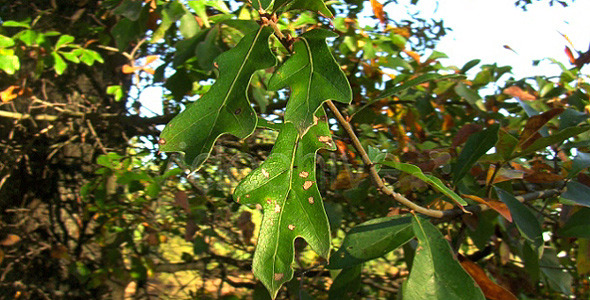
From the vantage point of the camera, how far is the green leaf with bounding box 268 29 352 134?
2.53ft

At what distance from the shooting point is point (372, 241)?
3.32 feet

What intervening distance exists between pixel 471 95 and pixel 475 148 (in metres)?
0.75

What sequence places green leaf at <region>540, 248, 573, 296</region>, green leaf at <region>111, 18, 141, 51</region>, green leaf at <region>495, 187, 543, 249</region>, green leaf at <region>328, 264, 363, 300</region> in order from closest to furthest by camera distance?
green leaf at <region>495, 187, 543, 249</region>, green leaf at <region>328, 264, 363, 300</region>, green leaf at <region>540, 248, 573, 296</region>, green leaf at <region>111, 18, 141, 51</region>

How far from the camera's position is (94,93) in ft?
9.98

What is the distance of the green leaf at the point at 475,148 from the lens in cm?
115

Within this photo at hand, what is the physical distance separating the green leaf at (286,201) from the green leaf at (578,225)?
695 millimetres

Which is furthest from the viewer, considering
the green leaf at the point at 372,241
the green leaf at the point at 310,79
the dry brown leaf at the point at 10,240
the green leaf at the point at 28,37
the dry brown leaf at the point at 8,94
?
the dry brown leaf at the point at 10,240

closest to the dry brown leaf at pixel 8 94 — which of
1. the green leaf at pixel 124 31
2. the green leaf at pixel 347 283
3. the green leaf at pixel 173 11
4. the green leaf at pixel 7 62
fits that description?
the green leaf at pixel 7 62

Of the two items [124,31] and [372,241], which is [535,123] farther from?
[124,31]

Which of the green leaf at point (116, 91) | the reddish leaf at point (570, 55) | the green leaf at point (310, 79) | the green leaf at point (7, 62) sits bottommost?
the green leaf at point (116, 91)

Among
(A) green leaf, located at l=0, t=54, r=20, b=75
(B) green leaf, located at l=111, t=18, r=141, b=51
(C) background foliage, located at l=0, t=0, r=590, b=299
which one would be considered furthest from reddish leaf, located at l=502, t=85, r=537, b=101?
(A) green leaf, located at l=0, t=54, r=20, b=75

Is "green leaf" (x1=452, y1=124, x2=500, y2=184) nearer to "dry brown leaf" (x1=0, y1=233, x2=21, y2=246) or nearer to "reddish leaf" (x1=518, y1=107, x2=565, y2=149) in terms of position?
"reddish leaf" (x1=518, y1=107, x2=565, y2=149)

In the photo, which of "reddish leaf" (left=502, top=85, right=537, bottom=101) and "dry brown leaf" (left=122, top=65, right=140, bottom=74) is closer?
"reddish leaf" (left=502, top=85, right=537, bottom=101)

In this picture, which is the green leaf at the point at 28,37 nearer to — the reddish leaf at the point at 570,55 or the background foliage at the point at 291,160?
the background foliage at the point at 291,160
